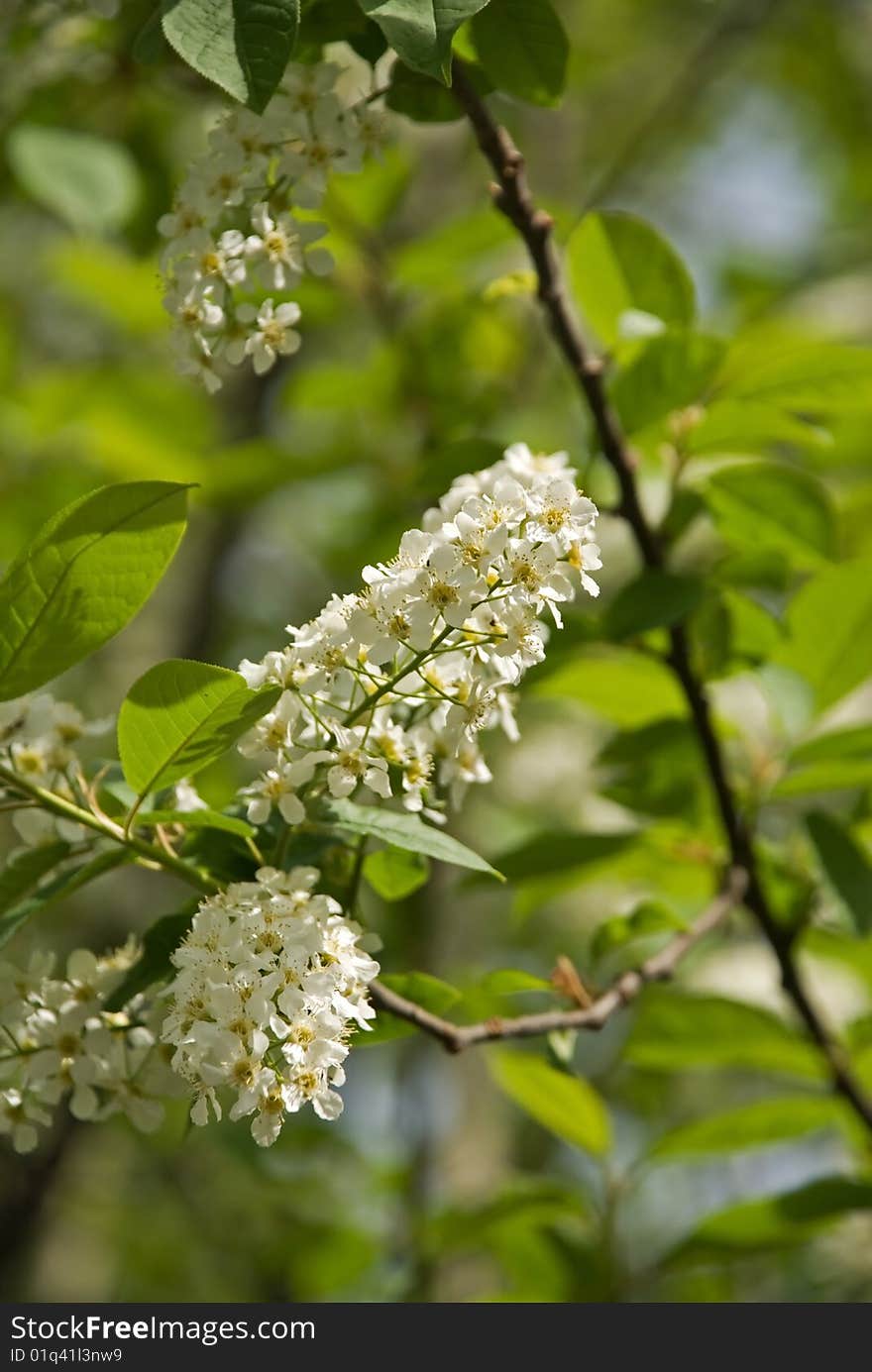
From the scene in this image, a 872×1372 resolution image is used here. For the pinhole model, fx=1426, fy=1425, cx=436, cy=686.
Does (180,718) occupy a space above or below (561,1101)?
above

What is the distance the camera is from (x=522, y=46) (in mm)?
1320

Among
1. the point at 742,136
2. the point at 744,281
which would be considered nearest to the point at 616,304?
the point at 744,281

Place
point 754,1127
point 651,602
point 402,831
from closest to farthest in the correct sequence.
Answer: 1. point 402,831
2. point 651,602
3. point 754,1127

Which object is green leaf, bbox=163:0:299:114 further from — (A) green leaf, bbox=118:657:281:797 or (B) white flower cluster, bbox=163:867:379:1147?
(B) white flower cluster, bbox=163:867:379:1147

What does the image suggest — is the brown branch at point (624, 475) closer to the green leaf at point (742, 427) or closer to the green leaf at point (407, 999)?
the green leaf at point (742, 427)

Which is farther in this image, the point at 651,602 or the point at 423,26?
the point at 651,602

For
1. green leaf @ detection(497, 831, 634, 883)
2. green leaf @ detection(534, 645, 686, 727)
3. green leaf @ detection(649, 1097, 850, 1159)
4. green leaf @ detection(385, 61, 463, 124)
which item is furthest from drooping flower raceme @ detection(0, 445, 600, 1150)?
green leaf @ detection(649, 1097, 850, 1159)

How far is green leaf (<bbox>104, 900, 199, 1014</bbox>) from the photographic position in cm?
121

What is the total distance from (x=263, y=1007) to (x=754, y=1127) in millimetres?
1163

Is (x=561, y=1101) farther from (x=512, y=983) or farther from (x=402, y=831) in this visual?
(x=402, y=831)

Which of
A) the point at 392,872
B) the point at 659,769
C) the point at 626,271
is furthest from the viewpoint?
the point at 659,769

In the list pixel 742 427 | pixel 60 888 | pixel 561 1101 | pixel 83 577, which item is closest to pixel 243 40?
pixel 83 577

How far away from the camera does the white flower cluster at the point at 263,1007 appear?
1.05 meters

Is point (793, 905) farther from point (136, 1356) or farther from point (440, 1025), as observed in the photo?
point (136, 1356)
